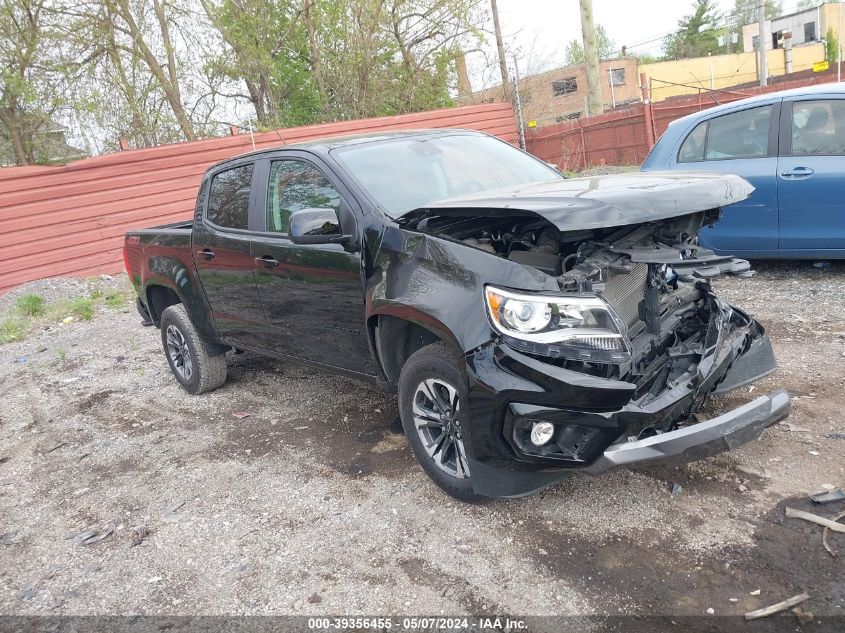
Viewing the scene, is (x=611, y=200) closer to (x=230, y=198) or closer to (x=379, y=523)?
(x=379, y=523)

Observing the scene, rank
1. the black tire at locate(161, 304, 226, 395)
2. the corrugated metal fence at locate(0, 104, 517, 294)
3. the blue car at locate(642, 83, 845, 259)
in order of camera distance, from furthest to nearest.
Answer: the corrugated metal fence at locate(0, 104, 517, 294), the blue car at locate(642, 83, 845, 259), the black tire at locate(161, 304, 226, 395)

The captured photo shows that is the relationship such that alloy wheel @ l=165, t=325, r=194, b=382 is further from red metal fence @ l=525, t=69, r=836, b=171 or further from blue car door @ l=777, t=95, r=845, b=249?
red metal fence @ l=525, t=69, r=836, b=171

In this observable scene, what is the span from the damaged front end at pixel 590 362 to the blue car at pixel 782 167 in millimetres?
3026

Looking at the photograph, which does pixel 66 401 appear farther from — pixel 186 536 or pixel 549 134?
pixel 549 134

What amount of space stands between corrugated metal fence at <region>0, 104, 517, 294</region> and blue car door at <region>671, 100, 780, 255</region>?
6095 millimetres

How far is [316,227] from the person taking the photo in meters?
3.48

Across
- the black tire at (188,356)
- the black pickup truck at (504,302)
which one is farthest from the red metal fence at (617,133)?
the black tire at (188,356)

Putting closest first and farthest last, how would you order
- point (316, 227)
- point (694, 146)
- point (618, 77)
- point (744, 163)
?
point (316, 227), point (744, 163), point (694, 146), point (618, 77)

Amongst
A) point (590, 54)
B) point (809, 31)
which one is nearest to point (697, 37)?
point (809, 31)

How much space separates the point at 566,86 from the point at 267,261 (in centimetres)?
3983

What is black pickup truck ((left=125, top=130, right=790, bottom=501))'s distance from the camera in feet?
8.63

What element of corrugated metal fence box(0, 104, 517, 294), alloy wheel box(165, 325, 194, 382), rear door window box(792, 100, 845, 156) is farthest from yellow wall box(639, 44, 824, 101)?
alloy wheel box(165, 325, 194, 382)

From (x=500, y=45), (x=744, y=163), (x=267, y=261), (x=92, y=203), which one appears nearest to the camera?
(x=267, y=261)

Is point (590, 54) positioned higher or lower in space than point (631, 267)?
higher
